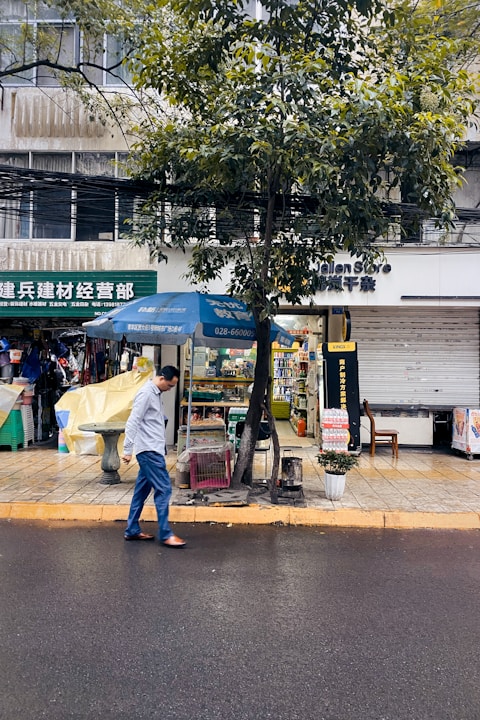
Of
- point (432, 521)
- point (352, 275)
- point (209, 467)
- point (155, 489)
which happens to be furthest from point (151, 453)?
point (352, 275)

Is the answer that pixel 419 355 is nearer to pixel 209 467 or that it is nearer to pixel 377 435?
pixel 377 435

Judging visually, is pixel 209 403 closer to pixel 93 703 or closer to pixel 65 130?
pixel 65 130

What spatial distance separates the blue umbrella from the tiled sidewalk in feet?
5.20

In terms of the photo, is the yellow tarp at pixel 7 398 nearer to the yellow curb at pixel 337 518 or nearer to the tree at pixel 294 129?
the tree at pixel 294 129

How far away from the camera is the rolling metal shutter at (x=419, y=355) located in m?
11.7

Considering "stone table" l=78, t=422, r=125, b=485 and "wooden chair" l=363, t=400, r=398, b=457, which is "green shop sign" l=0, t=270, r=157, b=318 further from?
"wooden chair" l=363, t=400, r=398, b=457

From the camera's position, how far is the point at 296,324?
1412 centimetres

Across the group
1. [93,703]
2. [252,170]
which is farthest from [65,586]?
[252,170]

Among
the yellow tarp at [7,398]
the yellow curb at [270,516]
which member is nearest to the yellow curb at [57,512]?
the yellow curb at [270,516]

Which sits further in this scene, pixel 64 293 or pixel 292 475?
pixel 64 293

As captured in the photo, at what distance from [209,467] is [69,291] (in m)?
5.41

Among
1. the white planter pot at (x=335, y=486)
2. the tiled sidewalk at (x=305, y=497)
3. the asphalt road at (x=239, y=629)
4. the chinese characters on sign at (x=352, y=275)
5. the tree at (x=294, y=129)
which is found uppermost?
the tree at (x=294, y=129)

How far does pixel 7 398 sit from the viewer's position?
10.7 meters

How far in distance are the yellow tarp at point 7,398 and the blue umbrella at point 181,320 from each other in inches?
130
